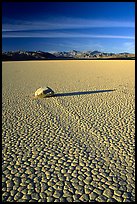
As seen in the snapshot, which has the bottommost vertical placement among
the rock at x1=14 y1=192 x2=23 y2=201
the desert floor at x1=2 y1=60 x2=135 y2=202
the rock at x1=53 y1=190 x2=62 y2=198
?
the rock at x1=14 y1=192 x2=23 y2=201

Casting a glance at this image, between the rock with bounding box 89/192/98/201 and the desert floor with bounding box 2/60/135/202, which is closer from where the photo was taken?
the rock with bounding box 89/192/98/201

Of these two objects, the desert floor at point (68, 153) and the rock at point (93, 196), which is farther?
the desert floor at point (68, 153)

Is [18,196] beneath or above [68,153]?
beneath

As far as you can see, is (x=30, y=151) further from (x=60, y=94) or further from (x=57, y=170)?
(x=60, y=94)

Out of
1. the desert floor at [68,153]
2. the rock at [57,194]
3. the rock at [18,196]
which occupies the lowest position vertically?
the rock at [18,196]

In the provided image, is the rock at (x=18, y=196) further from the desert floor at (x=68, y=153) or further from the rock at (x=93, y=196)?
the rock at (x=93, y=196)

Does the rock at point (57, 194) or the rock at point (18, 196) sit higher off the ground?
the rock at point (57, 194)

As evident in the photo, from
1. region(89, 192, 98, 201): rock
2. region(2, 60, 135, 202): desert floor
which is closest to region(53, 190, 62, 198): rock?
region(2, 60, 135, 202): desert floor

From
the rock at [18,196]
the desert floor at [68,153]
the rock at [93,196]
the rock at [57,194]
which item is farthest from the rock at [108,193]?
the rock at [18,196]

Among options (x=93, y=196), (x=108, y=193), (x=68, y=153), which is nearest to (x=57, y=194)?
(x=93, y=196)

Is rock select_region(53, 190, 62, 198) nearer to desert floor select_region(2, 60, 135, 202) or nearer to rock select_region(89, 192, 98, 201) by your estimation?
desert floor select_region(2, 60, 135, 202)

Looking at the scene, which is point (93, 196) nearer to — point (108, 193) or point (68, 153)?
point (108, 193)

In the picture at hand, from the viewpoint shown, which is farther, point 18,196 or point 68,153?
point 68,153

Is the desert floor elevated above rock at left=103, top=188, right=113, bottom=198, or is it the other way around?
the desert floor
